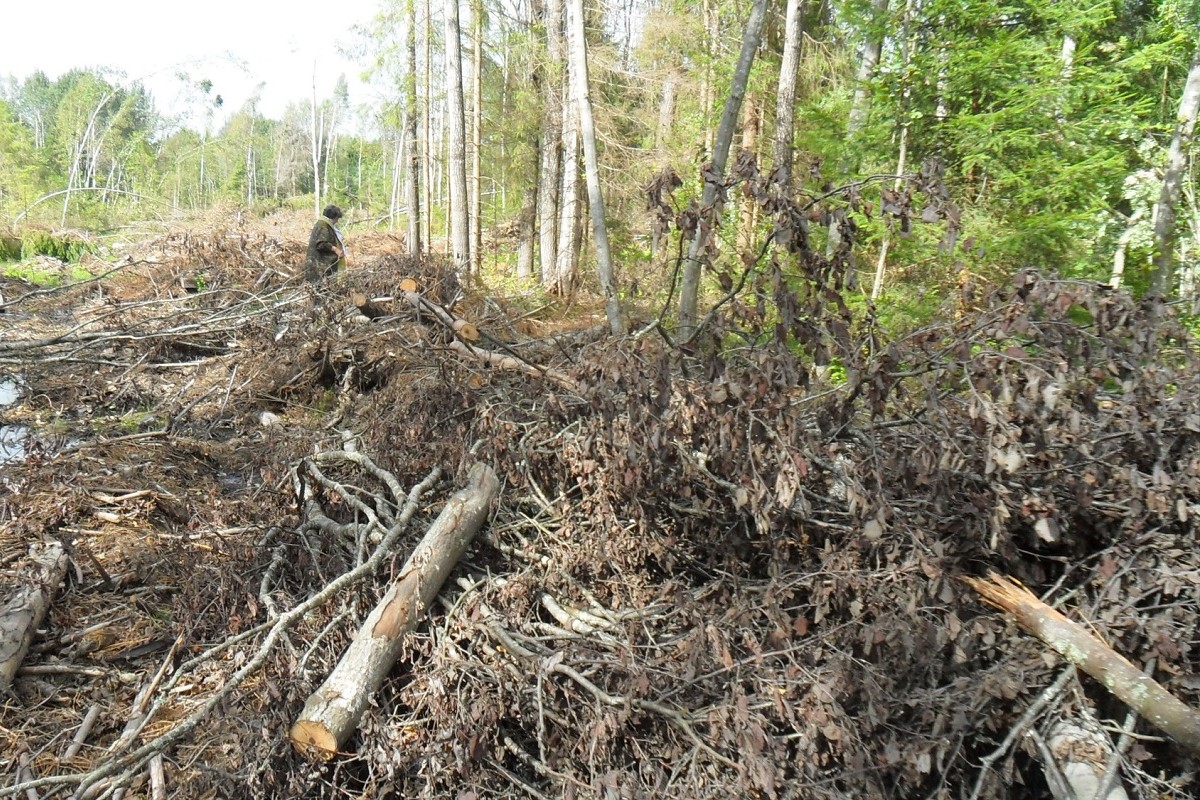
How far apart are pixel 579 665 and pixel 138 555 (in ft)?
9.25

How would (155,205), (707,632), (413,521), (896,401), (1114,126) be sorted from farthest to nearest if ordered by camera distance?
(155,205) < (1114,126) < (413,521) < (896,401) < (707,632)

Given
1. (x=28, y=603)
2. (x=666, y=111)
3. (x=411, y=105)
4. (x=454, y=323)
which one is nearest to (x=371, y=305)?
(x=454, y=323)

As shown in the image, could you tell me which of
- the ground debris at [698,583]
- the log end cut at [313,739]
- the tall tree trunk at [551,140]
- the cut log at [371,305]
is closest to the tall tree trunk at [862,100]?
the ground debris at [698,583]

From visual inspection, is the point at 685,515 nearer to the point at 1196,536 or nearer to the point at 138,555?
the point at 1196,536

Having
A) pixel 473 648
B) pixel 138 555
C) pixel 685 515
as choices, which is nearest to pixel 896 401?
pixel 685 515

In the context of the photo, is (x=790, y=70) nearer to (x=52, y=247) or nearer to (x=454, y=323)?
(x=454, y=323)

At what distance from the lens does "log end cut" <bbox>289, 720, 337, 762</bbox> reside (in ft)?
9.69

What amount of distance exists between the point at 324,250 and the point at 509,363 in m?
5.13

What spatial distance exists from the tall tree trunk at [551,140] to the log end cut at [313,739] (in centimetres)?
1065

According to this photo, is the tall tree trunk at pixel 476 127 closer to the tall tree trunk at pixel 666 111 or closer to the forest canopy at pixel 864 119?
the forest canopy at pixel 864 119

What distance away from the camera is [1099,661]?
9.15ft

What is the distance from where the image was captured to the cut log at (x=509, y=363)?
4.73 meters

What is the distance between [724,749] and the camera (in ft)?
9.07

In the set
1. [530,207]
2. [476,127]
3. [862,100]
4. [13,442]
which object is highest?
[476,127]
